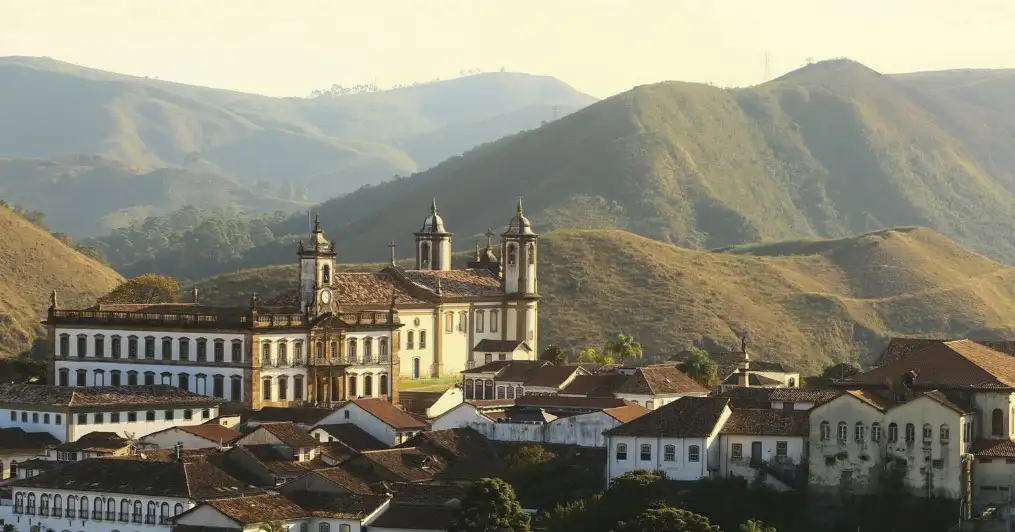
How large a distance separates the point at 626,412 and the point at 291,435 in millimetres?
13522

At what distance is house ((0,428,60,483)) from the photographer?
8488cm

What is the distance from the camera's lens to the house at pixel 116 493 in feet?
246

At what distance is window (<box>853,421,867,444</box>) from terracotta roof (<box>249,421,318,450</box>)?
2242cm

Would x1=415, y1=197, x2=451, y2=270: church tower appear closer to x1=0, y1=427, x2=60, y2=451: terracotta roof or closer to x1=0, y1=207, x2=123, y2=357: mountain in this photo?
x1=0, y1=207, x2=123, y2=357: mountain

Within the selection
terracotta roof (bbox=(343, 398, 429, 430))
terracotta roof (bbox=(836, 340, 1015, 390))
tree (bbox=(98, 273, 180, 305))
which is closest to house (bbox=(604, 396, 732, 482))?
terracotta roof (bbox=(836, 340, 1015, 390))

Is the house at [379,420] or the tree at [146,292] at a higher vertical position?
the tree at [146,292]

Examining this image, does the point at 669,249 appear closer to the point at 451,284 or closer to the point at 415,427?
the point at 451,284

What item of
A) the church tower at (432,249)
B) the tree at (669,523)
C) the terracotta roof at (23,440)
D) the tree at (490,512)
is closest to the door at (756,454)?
the tree at (669,523)

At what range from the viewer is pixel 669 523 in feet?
214

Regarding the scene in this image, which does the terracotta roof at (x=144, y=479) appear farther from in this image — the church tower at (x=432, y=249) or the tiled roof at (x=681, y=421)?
the church tower at (x=432, y=249)

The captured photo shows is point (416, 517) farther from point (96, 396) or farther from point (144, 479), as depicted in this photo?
point (96, 396)

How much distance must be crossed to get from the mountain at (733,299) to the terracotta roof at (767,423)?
75437 mm

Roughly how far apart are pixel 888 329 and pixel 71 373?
94.2 m

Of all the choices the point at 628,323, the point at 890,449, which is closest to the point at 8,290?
the point at 628,323
